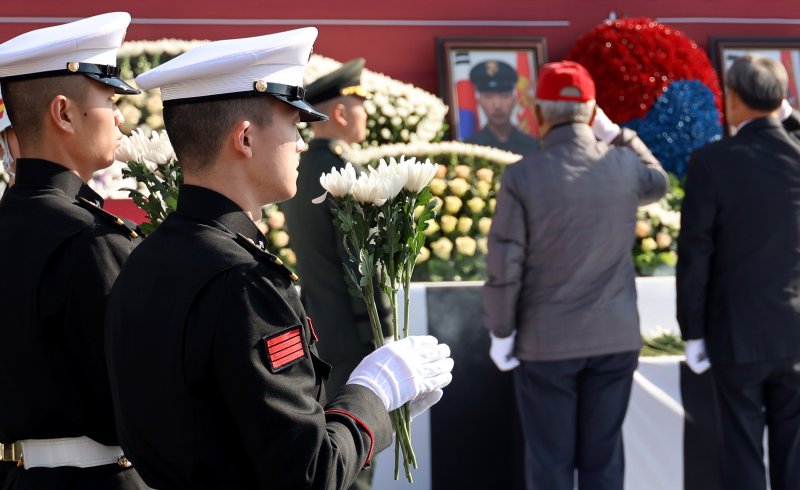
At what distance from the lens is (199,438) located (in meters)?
1.47

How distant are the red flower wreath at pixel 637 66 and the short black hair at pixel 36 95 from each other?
6.09m

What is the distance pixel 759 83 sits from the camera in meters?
3.90

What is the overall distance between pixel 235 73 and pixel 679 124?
20.5 ft

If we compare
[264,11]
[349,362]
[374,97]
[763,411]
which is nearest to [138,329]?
[349,362]

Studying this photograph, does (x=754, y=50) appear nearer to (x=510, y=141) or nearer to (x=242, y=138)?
(x=510, y=141)

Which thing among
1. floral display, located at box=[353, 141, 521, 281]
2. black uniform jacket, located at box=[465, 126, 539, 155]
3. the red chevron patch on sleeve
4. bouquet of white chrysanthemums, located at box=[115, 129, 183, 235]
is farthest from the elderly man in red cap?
black uniform jacket, located at box=[465, 126, 539, 155]

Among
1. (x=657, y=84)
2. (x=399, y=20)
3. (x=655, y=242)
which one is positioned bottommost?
(x=655, y=242)

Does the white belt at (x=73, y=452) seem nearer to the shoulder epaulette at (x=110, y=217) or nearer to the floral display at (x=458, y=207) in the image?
the shoulder epaulette at (x=110, y=217)

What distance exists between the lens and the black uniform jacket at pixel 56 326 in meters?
1.90

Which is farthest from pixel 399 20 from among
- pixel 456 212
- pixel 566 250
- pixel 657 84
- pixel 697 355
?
pixel 697 355

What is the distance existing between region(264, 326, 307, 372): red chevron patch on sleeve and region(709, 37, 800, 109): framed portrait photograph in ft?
25.6

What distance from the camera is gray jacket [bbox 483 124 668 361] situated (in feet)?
12.2

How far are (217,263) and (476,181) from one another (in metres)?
3.75

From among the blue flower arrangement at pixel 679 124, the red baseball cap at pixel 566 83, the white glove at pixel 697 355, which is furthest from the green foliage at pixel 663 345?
the blue flower arrangement at pixel 679 124
